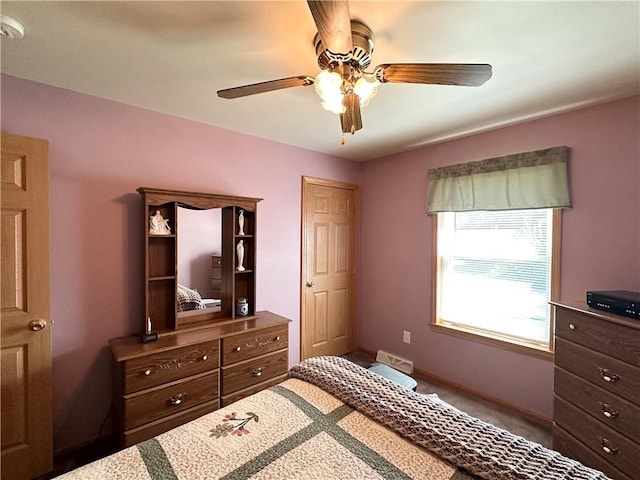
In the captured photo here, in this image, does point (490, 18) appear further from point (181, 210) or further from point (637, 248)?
point (181, 210)

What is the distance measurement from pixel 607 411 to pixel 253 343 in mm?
2228

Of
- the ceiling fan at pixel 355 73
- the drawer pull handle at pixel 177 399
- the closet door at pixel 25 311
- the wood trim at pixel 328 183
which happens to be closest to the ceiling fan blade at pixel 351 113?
the ceiling fan at pixel 355 73

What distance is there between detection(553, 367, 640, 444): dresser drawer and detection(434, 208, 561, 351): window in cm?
55

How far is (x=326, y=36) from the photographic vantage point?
1002 mm

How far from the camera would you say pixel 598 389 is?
5.49 ft

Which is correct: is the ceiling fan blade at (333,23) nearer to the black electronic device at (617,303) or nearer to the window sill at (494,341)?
the black electronic device at (617,303)

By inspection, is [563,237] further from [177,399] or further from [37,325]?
[37,325]

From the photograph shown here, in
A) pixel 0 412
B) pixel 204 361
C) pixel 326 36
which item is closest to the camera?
pixel 326 36

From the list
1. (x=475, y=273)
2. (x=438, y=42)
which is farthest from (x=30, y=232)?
(x=475, y=273)

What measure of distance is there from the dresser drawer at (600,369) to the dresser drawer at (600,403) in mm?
36

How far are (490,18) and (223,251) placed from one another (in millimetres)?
2318

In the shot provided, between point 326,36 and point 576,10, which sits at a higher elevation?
point 576,10

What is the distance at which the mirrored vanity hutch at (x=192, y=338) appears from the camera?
1.86 meters

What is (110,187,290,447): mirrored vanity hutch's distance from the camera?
186 cm
